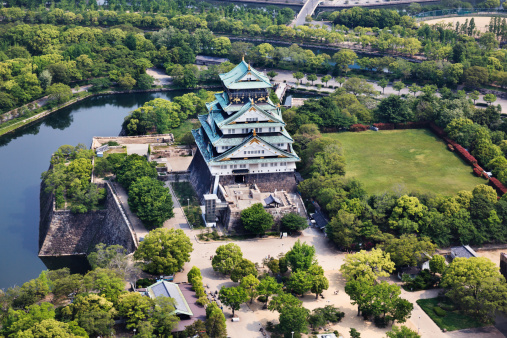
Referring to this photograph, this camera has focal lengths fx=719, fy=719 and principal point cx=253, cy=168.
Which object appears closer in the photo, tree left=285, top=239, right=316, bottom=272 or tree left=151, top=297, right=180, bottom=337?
tree left=151, top=297, right=180, bottom=337

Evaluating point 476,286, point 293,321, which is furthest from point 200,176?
point 476,286

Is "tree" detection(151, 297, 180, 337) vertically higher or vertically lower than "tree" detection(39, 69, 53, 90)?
lower

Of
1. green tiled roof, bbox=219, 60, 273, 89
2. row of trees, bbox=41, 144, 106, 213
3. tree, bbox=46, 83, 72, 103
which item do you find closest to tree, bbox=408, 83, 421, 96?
green tiled roof, bbox=219, 60, 273, 89

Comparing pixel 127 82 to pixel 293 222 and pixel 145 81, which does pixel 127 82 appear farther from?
pixel 293 222

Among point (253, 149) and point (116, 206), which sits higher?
point (253, 149)

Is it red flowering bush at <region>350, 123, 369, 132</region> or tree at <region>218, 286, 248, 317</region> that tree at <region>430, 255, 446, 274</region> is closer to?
tree at <region>218, 286, 248, 317</region>

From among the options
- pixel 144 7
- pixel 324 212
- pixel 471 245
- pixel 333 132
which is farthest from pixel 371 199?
pixel 144 7

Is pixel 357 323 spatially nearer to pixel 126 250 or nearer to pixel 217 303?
pixel 217 303
